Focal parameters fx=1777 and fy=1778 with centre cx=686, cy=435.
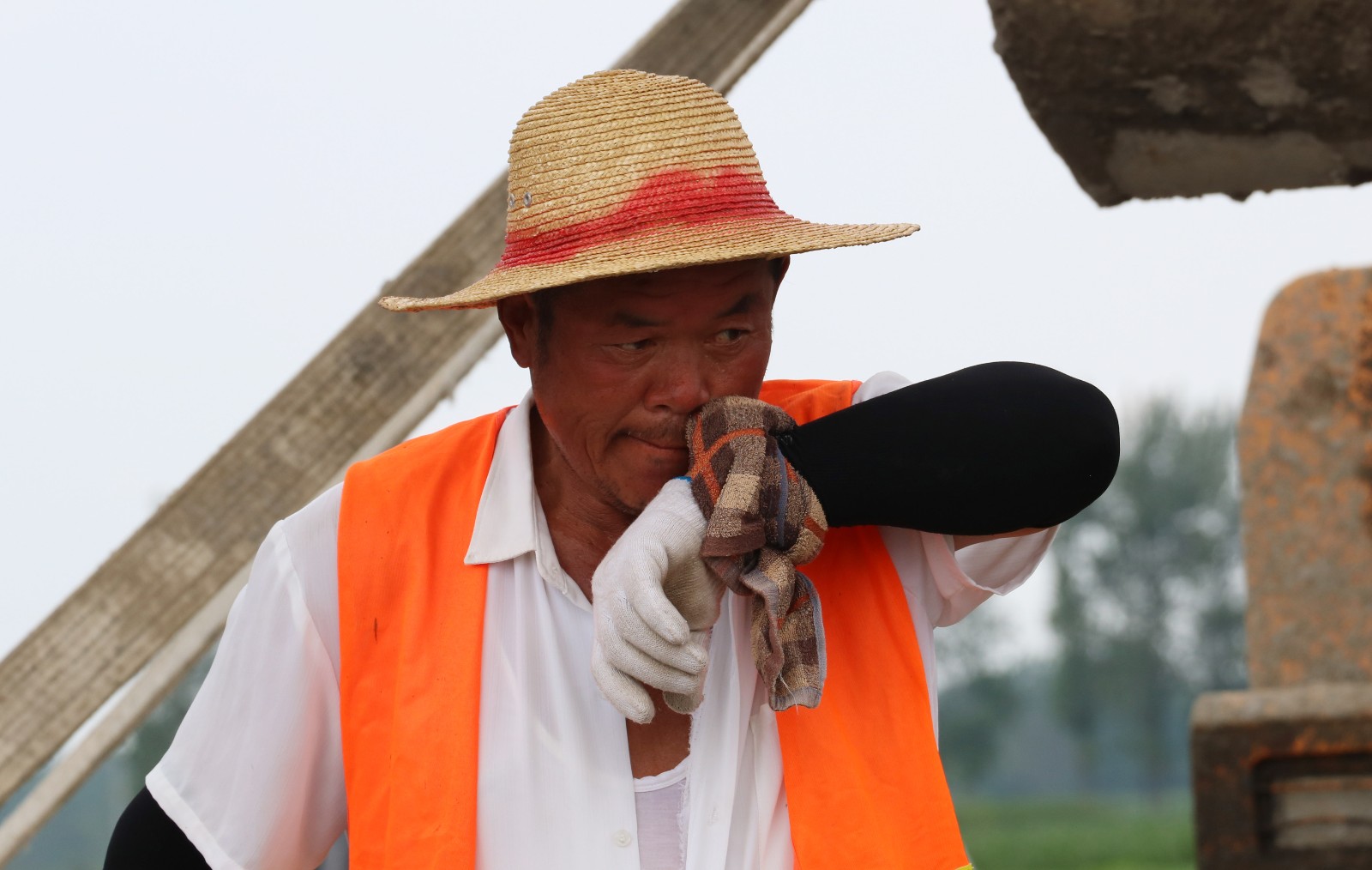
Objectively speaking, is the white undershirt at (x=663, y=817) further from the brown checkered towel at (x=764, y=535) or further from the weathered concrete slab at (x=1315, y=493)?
the weathered concrete slab at (x=1315, y=493)

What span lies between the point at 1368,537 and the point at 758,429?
0.68m

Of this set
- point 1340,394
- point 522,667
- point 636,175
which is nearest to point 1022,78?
point 1340,394

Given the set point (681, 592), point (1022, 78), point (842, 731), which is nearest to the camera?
point (1022, 78)

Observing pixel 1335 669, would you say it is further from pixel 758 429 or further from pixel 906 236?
pixel 906 236

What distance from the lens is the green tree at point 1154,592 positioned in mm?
53000

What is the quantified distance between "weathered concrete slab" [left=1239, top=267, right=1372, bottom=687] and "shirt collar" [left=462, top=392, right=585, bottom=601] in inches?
35.7

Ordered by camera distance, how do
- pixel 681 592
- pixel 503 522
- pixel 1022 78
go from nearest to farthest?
pixel 1022 78 → pixel 681 592 → pixel 503 522

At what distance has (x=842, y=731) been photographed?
2.08 meters

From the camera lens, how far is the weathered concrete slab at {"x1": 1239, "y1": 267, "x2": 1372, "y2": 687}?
A: 5.07 feet

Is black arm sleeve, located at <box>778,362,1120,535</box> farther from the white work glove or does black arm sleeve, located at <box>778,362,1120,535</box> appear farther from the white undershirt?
the white undershirt

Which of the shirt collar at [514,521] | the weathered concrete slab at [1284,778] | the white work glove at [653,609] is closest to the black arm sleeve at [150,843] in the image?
the shirt collar at [514,521]

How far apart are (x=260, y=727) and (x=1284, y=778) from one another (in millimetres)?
1216

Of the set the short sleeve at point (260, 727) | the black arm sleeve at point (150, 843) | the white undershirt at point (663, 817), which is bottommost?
the white undershirt at point (663, 817)

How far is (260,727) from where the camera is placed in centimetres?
215
